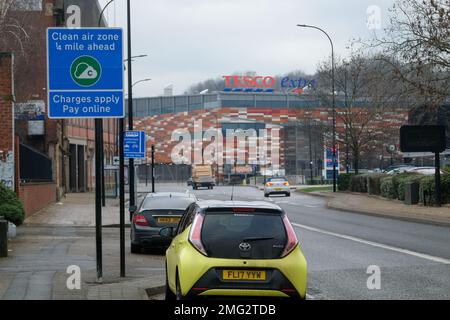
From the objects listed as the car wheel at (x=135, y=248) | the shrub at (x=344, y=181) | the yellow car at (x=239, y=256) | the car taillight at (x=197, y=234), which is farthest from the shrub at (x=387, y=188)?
the car taillight at (x=197, y=234)

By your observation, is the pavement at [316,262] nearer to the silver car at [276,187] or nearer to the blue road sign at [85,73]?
the blue road sign at [85,73]

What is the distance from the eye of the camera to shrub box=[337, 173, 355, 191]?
55062 millimetres

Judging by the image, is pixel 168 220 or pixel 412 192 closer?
pixel 168 220

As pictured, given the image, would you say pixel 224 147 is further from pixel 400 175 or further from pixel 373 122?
pixel 400 175

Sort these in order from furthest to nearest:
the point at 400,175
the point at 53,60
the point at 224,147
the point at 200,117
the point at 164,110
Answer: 1. the point at 164,110
2. the point at 200,117
3. the point at 224,147
4. the point at 400,175
5. the point at 53,60

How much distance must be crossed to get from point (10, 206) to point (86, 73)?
40.2 feet

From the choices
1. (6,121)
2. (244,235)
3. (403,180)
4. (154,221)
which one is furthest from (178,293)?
(403,180)

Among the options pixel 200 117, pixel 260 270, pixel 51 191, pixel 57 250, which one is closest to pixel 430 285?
pixel 260 270

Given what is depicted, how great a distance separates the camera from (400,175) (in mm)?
41719

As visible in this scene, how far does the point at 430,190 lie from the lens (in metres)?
34.8

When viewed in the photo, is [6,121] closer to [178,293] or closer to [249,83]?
[178,293]

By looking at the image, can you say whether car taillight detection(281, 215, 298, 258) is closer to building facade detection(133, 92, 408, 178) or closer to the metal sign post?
the metal sign post

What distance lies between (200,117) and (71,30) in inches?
4364

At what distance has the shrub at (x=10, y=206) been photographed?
23609mm
